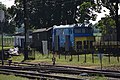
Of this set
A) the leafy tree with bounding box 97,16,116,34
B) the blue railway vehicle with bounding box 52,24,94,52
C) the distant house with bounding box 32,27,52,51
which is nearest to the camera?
the blue railway vehicle with bounding box 52,24,94,52

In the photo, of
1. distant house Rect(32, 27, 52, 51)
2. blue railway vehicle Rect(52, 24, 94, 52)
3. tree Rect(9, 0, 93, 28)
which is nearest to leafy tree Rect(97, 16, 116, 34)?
blue railway vehicle Rect(52, 24, 94, 52)

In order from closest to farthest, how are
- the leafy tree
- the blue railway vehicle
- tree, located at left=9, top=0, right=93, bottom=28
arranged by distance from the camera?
the blue railway vehicle < the leafy tree < tree, located at left=9, top=0, right=93, bottom=28

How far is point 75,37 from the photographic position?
43250 millimetres

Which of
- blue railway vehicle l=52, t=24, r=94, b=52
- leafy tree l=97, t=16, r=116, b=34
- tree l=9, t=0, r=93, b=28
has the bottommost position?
blue railway vehicle l=52, t=24, r=94, b=52

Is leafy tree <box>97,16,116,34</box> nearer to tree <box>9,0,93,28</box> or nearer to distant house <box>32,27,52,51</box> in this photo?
distant house <box>32,27,52,51</box>

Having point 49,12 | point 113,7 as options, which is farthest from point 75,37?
point 49,12

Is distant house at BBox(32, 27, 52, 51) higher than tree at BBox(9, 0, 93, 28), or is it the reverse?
tree at BBox(9, 0, 93, 28)

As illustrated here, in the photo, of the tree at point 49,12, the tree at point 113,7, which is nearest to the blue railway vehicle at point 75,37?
the tree at point 113,7

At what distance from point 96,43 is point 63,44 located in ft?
15.4

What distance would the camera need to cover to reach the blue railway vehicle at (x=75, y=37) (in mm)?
42875

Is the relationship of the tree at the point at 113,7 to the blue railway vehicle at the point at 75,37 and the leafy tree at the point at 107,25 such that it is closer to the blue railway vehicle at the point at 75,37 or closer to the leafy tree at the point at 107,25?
the leafy tree at the point at 107,25

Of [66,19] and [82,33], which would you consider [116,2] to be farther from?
[66,19]

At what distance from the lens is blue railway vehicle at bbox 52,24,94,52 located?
42875 mm

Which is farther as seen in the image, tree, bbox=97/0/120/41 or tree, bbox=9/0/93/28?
tree, bbox=9/0/93/28
